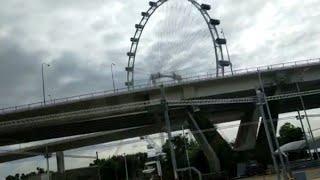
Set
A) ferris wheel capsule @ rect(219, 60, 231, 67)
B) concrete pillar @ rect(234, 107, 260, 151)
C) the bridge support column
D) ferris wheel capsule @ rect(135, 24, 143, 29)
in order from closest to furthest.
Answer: the bridge support column, concrete pillar @ rect(234, 107, 260, 151), ferris wheel capsule @ rect(219, 60, 231, 67), ferris wheel capsule @ rect(135, 24, 143, 29)

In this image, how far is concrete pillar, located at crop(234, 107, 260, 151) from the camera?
78531 millimetres

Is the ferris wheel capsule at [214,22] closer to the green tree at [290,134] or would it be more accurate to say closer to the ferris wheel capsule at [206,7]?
the ferris wheel capsule at [206,7]

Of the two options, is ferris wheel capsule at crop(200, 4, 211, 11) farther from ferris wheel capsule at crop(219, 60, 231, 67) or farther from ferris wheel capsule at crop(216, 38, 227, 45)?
ferris wheel capsule at crop(219, 60, 231, 67)

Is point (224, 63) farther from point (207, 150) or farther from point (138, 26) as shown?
point (138, 26)

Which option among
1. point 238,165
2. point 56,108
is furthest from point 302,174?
point 56,108

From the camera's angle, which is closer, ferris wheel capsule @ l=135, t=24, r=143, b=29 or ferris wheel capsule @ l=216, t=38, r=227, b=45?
ferris wheel capsule @ l=216, t=38, r=227, b=45

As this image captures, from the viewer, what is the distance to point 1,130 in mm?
69125

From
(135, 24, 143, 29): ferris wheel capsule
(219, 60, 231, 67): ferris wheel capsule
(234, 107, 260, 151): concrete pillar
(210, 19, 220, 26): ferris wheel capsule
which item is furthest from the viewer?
(135, 24, 143, 29): ferris wheel capsule

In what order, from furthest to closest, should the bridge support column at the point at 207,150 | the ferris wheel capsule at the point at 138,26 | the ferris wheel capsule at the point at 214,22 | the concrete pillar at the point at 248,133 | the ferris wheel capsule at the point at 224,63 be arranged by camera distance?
the ferris wheel capsule at the point at 138,26 → the ferris wheel capsule at the point at 214,22 → the ferris wheel capsule at the point at 224,63 → the concrete pillar at the point at 248,133 → the bridge support column at the point at 207,150

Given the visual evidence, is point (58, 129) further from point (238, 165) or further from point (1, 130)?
point (238, 165)

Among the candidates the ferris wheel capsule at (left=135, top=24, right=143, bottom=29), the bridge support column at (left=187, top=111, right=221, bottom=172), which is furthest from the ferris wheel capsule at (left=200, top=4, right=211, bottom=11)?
the bridge support column at (left=187, top=111, right=221, bottom=172)

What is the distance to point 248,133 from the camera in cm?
8069

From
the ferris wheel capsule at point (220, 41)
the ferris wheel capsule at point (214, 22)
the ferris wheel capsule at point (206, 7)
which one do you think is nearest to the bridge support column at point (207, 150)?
the ferris wheel capsule at point (220, 41)

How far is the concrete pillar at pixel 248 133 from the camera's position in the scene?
258 ft
